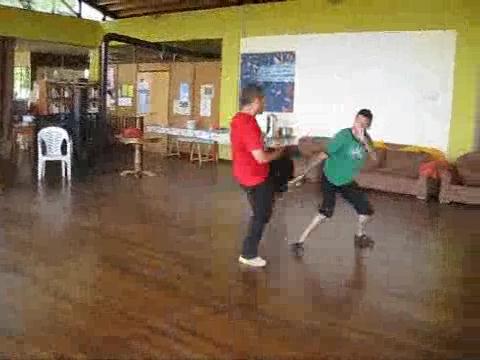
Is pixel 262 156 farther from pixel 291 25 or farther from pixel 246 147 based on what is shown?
pixel 291 25

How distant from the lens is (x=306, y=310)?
394 centimetres

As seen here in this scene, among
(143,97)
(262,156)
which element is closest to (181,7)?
(143,97)

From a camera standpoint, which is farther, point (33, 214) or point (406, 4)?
point (406, 4)

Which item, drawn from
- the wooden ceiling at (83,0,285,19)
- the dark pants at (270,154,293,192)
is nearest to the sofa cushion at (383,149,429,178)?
the wooden ceiling at (83,0,285,19)

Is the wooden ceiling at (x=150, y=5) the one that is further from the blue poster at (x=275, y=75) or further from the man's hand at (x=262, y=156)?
the man's hand at (x=262, y=156)

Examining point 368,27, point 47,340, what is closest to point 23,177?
point 368,27

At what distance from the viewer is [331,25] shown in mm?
10617

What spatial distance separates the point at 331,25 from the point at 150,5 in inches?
183

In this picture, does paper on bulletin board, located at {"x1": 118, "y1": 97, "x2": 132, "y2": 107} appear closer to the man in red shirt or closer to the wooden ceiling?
the wooden ceiling

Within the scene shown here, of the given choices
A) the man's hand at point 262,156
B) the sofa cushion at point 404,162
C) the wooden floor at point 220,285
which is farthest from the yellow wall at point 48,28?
the man's hand at point 262,156

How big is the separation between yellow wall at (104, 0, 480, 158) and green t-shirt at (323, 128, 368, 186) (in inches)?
171

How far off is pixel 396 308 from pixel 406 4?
6.76m

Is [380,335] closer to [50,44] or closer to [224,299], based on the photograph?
[224,299]

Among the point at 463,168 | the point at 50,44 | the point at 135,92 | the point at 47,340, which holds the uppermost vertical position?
the point at 50,44
